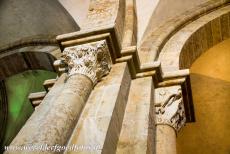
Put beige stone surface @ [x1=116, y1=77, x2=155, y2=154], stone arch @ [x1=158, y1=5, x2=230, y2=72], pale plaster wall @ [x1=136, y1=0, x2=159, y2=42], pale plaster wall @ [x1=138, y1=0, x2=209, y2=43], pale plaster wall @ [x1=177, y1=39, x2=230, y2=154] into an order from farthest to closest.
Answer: pale plaster wall @ [x1=177, y1=39, x2=230, y2=154], pale plaster wall @ [x1=138, y1=0, x2=209, y2=43], pale plaster wall @ [x1=136, y1=0, x2=159, y2=42], stone arch @ [x1=158, y1=5, x2=230, y2=72], beige stone surface @ [x1=116, y1=77, x2=155, y2=154]

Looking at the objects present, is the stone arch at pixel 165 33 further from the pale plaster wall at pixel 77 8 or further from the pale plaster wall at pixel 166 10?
the pale plaster wall at pixel 77 8

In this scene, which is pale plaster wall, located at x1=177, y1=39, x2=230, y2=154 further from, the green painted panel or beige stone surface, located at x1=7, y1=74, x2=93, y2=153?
beige stone surface, located at x1=7, y1=74, x2=93, y2=153

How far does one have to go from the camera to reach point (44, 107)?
2.70 m

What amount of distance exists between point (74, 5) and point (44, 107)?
9.78 ft

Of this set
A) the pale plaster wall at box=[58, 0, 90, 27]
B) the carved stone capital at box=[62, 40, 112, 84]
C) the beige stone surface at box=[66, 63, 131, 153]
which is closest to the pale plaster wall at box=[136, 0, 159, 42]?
the pale plaster wall at box=[58, 0, 90, 27]

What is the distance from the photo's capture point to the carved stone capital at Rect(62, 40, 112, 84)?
297cm

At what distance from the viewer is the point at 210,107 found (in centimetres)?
586

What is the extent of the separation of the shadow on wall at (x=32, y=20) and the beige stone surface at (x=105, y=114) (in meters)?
2.44

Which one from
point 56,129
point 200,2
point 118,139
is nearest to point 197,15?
point 200,2

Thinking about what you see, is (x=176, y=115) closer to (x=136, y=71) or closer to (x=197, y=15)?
(x=136, y=71)

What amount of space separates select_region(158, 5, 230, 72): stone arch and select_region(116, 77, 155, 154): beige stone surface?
622 millimetres

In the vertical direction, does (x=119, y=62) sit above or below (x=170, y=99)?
above

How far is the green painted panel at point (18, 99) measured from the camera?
6.75 metres

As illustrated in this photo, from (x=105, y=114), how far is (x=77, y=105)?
0.74 ft
